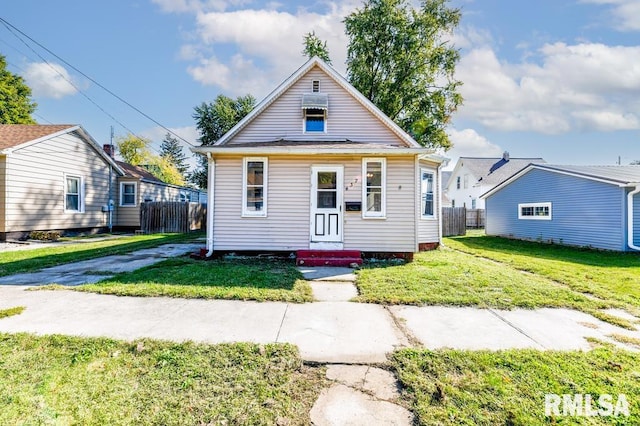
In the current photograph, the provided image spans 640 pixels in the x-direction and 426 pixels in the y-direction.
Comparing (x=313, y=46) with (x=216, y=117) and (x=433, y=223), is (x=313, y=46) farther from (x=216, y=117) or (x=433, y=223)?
(x=433, y=223)

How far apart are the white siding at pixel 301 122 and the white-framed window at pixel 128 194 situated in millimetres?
10855

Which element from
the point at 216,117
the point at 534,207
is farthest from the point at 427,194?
the point at 216,117

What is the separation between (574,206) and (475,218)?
10.1 m

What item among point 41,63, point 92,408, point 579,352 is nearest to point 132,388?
point 92,408

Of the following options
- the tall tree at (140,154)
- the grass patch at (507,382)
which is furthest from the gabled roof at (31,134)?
the tall tree at (140,154)

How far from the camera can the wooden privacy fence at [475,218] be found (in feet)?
75.4

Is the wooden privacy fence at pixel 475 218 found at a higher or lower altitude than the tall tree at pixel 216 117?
→ lower

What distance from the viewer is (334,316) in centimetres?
418

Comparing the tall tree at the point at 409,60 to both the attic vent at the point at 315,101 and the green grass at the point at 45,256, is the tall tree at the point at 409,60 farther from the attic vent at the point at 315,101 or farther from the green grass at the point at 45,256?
the green grass at the point at 45,256

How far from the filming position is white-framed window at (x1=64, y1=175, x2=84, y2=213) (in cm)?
1395

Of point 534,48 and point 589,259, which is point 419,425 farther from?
point 534,48

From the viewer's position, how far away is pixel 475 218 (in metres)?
23.2

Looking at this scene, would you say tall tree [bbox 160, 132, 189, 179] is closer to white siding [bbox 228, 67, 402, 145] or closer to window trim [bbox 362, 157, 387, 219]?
white siding [bbox 228, 67, 402, 145]

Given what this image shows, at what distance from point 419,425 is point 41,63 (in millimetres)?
17023
